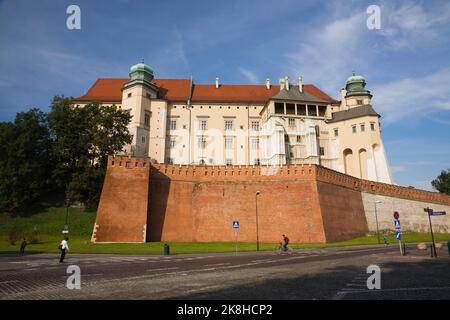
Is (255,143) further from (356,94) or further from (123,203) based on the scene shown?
(123,203)

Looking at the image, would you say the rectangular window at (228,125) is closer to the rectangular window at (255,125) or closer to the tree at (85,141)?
the rectangular window at (255,125)

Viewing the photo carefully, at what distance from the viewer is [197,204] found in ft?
131

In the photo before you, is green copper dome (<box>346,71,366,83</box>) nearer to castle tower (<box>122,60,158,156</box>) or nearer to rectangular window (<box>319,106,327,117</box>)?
rectangular window (<box>319,106,327,117</box>)

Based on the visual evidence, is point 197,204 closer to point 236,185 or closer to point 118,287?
point 236,185

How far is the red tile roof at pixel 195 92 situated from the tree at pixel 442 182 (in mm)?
41445

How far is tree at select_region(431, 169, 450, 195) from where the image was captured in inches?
3334

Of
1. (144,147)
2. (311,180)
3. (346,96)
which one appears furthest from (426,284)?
(346,96)

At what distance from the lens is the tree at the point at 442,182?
3334 inches

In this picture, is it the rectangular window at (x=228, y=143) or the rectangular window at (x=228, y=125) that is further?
the rectangular window at (x=228, y=125)

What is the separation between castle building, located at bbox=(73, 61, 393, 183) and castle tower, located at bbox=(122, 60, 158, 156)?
0.05 m

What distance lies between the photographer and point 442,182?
88.5m

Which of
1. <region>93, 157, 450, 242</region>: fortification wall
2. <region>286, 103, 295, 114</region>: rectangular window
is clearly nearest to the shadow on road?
<region>93, 157, 450, 242</region>: fortification wall

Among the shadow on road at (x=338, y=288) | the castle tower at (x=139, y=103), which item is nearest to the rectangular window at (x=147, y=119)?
the castle tower at (x=139, y=103)
